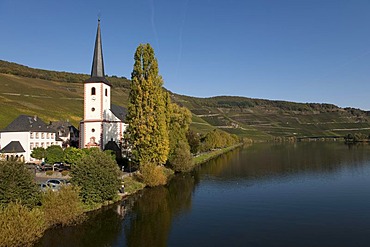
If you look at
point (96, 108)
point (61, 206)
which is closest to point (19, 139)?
point (96, 108)

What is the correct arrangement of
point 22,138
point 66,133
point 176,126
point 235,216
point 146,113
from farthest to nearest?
point 66,133
point 176,126
point 22,138
point 146,113
point 235,216

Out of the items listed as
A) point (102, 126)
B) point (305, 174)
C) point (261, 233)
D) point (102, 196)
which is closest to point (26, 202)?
point (102, 196)

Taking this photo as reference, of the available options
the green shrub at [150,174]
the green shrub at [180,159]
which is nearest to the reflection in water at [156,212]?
the green shrub at [150,174]

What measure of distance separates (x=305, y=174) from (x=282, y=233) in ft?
120

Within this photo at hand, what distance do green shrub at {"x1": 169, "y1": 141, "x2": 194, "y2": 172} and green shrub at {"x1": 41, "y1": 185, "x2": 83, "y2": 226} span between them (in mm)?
29448

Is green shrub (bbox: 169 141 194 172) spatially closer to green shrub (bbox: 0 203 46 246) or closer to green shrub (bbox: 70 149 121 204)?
green shrub (bbox: 70 149 121 204)

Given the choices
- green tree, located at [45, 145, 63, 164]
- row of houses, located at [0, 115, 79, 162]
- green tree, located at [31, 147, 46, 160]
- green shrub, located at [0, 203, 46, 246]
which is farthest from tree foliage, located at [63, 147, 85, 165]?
green shrub, located at [0, 203, 46, 246]

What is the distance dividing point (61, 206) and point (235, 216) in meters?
16.0

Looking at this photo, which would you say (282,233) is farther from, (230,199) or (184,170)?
(184,170)

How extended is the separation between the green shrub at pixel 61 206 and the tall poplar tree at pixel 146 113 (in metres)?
17.3

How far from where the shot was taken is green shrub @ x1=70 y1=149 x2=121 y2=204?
30.8 meters

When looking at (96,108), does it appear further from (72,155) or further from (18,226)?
(18,226)

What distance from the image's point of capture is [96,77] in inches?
2100

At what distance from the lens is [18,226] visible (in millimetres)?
20328
